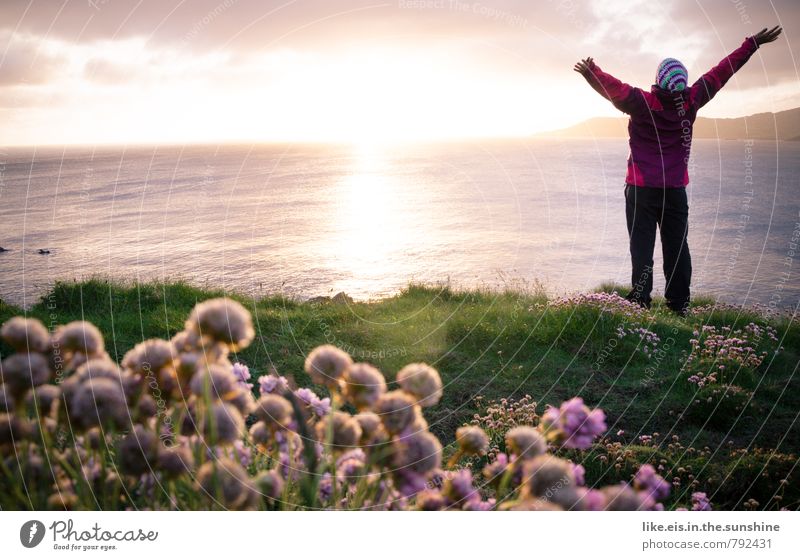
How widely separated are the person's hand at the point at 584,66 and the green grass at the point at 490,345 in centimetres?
204

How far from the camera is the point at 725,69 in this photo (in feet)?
14.9

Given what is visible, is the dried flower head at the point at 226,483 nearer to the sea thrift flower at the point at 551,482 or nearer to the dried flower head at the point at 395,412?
the dried flower head at the point at 395,412

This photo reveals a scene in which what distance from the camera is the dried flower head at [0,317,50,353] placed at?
123 cm

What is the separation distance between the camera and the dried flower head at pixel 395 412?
4.25 ft

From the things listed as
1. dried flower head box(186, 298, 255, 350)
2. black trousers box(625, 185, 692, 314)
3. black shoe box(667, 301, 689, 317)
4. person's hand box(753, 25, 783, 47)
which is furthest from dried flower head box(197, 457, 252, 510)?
black shoe box(667, 301, 689, 317)

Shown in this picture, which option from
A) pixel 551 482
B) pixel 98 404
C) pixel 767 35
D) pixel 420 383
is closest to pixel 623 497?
pixel 551 482

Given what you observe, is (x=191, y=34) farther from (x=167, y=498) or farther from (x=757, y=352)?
(x=757, y=352)

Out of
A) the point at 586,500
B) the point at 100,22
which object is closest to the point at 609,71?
the point at 100,22

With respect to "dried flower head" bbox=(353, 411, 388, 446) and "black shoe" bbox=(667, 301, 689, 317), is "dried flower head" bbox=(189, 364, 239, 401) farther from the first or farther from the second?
"black shoe" bbox=(667, 301, 689, 317)

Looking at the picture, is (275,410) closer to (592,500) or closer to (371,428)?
(371,428)

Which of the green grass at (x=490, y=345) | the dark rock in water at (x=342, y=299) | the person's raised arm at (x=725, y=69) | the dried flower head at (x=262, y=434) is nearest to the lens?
the dried flower head at (x=262, y=434)

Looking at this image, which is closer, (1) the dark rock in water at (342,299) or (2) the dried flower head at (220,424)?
(2) the dried flower head at (220,424)

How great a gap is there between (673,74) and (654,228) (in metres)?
1.43

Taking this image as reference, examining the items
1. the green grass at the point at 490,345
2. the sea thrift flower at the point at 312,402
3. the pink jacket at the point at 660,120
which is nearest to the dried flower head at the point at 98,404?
the sea thrift flower at the point at 312,402
